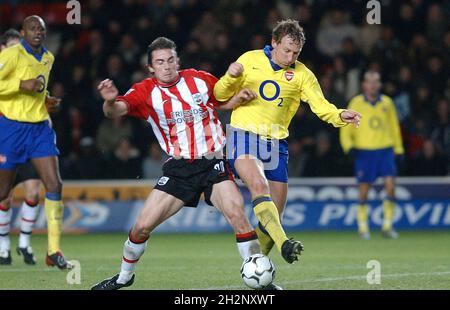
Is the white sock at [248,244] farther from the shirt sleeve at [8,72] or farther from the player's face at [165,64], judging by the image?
the shirt sleeve at [8,72]

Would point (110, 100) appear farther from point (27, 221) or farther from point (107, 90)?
point (27, 221)

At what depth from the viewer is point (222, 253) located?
10539mm

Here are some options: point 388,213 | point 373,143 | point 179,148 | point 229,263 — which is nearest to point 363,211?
point 388,213

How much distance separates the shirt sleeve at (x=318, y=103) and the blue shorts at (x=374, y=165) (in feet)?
17.9

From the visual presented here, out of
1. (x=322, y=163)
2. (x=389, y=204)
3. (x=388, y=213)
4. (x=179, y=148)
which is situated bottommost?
(x=388, y=213)

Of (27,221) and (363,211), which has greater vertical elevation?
(27,221)

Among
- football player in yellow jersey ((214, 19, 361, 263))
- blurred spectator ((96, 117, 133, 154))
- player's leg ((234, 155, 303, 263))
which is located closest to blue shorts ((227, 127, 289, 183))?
football player in yellow jersey ((214, 19, 361, 263))

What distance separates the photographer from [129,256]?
23.1 ft

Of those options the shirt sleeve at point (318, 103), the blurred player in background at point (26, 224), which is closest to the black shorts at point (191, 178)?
the shirt sleeve at point (318, 103)

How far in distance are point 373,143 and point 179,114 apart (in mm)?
6452

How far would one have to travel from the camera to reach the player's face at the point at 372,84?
1292 cm

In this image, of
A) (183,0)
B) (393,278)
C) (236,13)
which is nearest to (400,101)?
(236,13)

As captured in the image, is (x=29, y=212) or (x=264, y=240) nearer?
(x=264, y=240)

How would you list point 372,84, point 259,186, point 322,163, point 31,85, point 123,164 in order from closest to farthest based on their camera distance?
point 259,186 → point 31,85 → point 372,84 → point 123,164 → point 322,163
